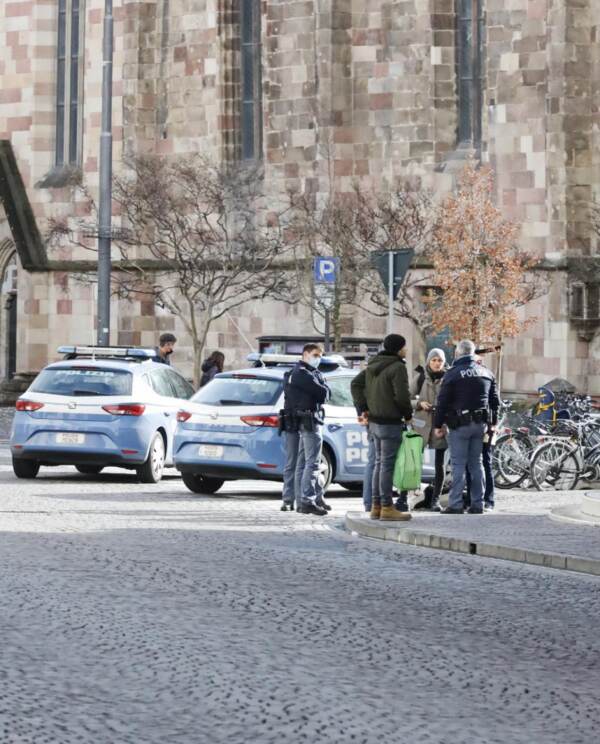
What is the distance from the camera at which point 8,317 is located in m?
46.3

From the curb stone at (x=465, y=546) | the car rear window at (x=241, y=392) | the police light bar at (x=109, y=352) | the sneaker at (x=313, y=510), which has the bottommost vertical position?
the curb stone at (x=465, y=546)

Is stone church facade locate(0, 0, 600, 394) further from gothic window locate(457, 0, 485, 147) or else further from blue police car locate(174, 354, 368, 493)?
blue police car locate(174, 354, 368, 493)

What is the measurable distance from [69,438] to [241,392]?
2.50 metres

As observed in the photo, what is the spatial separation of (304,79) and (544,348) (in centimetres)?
768

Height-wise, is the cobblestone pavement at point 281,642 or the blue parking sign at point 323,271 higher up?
the blue parking sign at point 323,271

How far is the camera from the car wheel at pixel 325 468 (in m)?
22.4

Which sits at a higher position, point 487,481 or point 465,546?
point 487,481

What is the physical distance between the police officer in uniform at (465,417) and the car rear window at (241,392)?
3.23m

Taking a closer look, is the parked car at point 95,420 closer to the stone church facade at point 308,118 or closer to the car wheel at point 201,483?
the car wheel at point 201,483

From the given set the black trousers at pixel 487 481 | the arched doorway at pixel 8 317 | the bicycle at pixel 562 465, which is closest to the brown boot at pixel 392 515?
the black trousers at pixel 487 481

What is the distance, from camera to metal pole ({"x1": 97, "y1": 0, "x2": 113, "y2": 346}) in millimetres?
33812

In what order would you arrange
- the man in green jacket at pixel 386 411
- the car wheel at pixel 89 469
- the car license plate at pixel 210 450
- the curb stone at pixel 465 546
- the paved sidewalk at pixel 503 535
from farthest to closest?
the car wheel at pixel 89 469, the car license plate at pixel 210 450, the man in green jacket at pixel 386 411, the paved sidewalk at pixel 503 535, the curb stone at pixel 465 546

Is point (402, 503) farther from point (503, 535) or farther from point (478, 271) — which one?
point (478, 271)

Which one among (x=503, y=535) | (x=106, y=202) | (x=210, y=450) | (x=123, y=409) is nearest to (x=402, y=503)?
(x=503, y=535)
